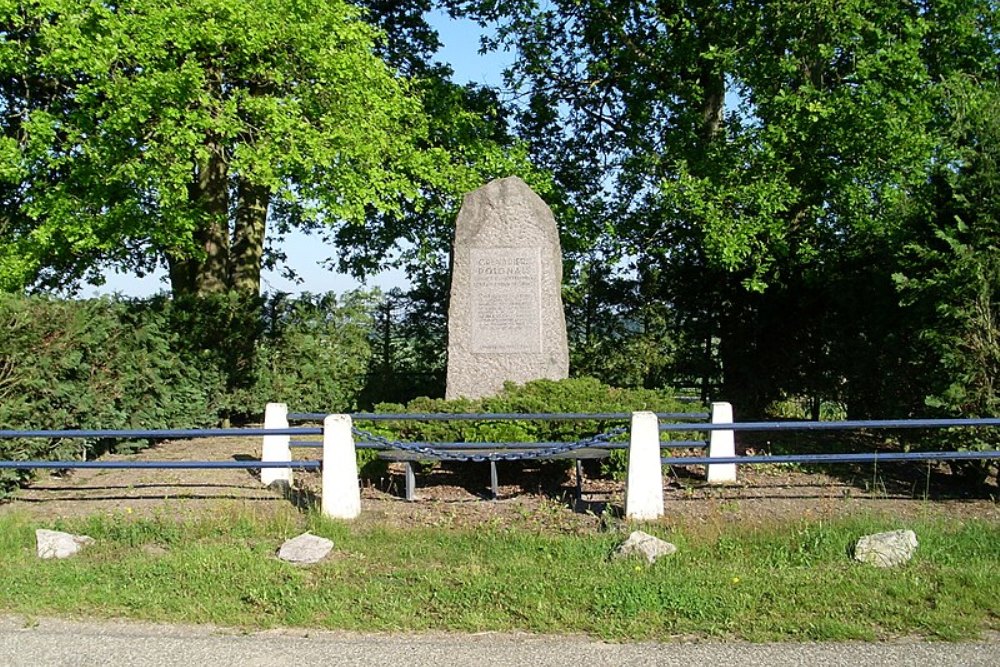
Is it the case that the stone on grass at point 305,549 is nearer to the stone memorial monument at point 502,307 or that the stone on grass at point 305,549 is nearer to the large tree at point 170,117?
the stone memorial monument at point 502,307

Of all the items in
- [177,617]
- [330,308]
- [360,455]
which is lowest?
[177,617]

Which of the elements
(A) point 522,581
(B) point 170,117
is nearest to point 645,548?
(A) point 522,581

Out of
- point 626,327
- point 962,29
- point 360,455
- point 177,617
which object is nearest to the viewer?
point 177,617

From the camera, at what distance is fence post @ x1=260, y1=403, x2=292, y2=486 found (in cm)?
952

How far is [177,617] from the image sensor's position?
5.60m

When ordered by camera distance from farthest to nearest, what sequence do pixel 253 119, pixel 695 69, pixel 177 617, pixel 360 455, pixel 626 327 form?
1. pixel 626 327
2. pixel 695 69
3. pixel 253 119
4. pixel 360 455
5. pixel 177 617

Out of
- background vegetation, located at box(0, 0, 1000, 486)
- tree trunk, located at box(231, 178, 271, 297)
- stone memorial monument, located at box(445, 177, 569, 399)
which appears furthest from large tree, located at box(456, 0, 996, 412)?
tree trunk, located at box(231, 178, 271, 297)

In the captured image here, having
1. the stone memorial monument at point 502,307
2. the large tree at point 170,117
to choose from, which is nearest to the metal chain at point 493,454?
the stone memorial monument at point 502,307

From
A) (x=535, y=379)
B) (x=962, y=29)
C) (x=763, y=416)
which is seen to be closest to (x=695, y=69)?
(x=962, y=29)

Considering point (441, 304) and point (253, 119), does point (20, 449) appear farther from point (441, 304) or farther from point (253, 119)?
point (441, 304)

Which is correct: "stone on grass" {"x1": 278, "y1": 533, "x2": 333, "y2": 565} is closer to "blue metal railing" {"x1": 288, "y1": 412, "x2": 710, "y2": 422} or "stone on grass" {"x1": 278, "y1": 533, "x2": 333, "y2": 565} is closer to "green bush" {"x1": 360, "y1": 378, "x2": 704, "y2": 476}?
"blue metal railing" {"x1": 288, "y1": 412, "x2": 710, "y2": 422}

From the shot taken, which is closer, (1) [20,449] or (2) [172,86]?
(1) [20,449]

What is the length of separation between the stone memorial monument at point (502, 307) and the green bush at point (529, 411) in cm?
103

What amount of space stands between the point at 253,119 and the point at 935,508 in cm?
890
